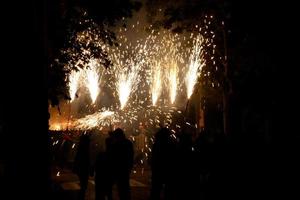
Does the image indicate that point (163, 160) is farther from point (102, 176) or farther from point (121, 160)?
point (102, 176)

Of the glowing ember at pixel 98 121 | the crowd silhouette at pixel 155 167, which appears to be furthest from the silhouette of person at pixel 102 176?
the glowing ember at pixel 98 121

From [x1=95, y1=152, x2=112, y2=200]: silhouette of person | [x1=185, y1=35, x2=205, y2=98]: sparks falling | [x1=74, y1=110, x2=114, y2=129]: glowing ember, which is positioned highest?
[x1=185, y1=35, x2=205, y2=98]: sparks falling

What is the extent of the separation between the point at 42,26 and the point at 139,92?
42.4 meters

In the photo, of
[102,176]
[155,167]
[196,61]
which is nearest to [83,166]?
[102,176]

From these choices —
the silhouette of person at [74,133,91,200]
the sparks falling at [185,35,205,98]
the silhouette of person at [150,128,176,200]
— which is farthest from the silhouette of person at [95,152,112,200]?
the sparks falling at [185,35,205,98]

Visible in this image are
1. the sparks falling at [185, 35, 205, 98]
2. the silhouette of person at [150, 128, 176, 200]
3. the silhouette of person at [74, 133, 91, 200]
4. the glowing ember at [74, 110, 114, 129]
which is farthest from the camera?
the glowing ember at [74, 110, 114, 129]

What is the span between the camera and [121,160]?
33.7ft

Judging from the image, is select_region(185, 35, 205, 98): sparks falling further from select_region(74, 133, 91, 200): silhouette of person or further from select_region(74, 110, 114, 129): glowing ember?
select_region(74, 133, 91, 200): silhouette of person

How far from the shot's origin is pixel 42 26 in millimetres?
6230

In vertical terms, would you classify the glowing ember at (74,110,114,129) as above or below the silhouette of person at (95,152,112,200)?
above

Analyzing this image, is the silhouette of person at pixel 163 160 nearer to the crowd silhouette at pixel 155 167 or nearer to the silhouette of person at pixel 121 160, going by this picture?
the crowd silhouette at pixel 155 167

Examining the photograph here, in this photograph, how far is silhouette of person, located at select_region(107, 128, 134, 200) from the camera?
33.7 feet

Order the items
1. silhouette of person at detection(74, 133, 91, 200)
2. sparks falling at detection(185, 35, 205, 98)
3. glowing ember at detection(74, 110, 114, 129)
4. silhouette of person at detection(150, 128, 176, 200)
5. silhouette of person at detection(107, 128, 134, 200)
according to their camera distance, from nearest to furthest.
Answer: silhouette of person at detection(107, 128, 134, 200) < silhouette of person at detection(150, 128, 176, 200) < silhouette of person at detection(74, 133, 91, 200) < sparks falling at detection(185, 35, 205, 98) < glowing ember at detection(74, 110, 114, 129)

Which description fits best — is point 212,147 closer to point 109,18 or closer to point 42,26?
point 109,18
